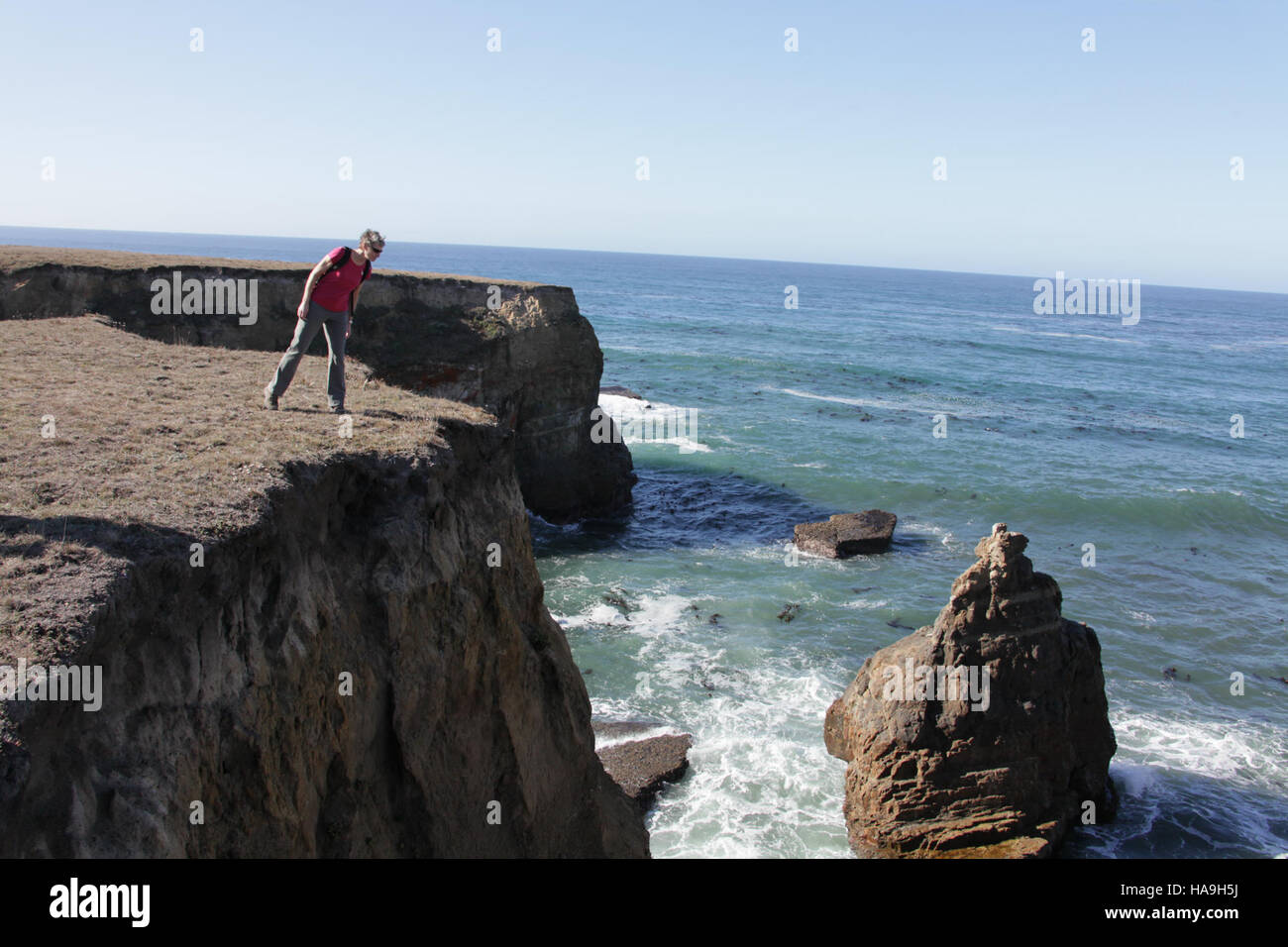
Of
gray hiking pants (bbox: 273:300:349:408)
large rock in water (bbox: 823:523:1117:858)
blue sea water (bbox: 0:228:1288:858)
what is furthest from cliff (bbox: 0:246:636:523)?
large rock in water (bbox: 823:523:1117:858)

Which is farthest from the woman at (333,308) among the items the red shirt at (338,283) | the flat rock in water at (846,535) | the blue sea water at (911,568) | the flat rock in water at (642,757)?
the flat rock in water at (846,535)

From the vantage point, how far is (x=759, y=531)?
30625 mm

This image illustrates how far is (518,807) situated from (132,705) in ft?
16.5

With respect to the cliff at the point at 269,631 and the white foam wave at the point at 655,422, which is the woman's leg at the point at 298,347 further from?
the white foam wave at the point at 655,422

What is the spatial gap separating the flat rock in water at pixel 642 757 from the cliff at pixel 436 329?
8903mm

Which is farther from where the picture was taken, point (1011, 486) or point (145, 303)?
point (1011, 486)

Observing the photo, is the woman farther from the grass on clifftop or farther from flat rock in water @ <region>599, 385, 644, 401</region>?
flat rock in water @ <region>599, 385, 644, 401</region>

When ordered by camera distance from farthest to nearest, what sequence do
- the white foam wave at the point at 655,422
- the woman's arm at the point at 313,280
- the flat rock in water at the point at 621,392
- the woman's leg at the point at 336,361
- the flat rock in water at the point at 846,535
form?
1. the flat rock in water at the point at 621,392
2. the white foam wave at the point at 655,422
3. the flat rock in water at the point at 846,535
4. the woman's leg at the point at 336,361
5. the woman's arm at the point at 313,280

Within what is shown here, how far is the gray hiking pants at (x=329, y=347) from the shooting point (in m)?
10.4

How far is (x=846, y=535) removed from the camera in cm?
2886

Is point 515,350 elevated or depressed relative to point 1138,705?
elevated

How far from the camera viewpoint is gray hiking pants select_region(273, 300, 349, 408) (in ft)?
34.2

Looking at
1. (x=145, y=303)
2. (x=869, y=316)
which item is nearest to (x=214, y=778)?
(x=145, y=303)
